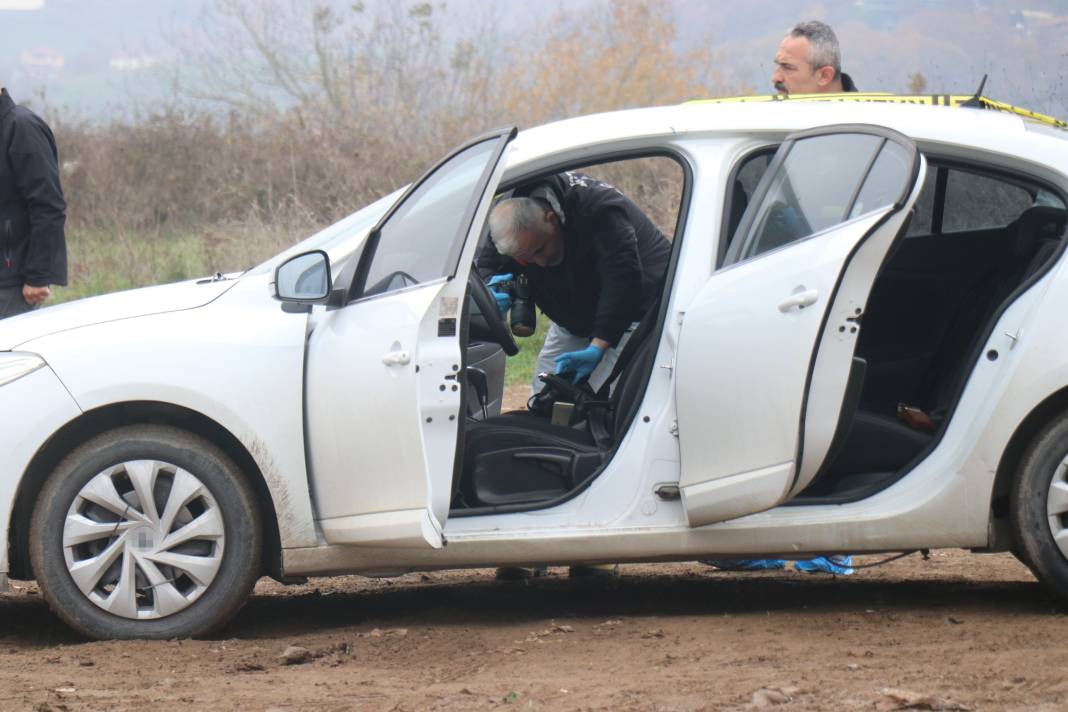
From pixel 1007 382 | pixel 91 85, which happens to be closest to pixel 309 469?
pixel 1007 382

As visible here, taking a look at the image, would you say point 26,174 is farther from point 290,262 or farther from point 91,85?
point 91,85

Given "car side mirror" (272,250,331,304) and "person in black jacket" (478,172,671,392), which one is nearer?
"car side mirror" (272,250,331,304)

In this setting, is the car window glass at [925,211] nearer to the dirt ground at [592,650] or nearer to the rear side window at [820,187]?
the rear side window at [820,187]

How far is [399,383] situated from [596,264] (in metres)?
1.60

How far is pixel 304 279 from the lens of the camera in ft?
16.4

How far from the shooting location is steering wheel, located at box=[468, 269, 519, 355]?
533 centimetres

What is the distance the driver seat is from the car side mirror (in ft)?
2.41

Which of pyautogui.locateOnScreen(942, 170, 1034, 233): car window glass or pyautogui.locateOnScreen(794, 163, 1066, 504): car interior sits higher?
pyautogui.locateOnScreen(942, 170, 1034, 233): car window glass

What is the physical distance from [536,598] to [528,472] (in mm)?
772

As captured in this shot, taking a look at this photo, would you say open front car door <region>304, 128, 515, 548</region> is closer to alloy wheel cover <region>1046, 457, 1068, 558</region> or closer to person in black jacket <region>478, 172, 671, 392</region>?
person in black jacket <region>478, 172, 671, 392</region>

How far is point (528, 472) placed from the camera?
5312mm

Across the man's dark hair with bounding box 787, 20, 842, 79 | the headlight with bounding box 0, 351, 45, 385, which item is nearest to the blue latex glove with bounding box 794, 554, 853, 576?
the man's dark hair with bounding box 787, 20, 842, 79

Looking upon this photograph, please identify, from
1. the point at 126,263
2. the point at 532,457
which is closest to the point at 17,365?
the point at 532,457

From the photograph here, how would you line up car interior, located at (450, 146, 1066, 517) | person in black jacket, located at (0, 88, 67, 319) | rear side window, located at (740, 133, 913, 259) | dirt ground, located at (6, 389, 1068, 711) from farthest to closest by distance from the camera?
person in black jacket, located at (0, 88, 67, 319), car interior, located at (450, 146, 1066, 517), rear side window, located at (740, 133, 913, 259), dirt ground, located at (6, 389, 1068, 711)
